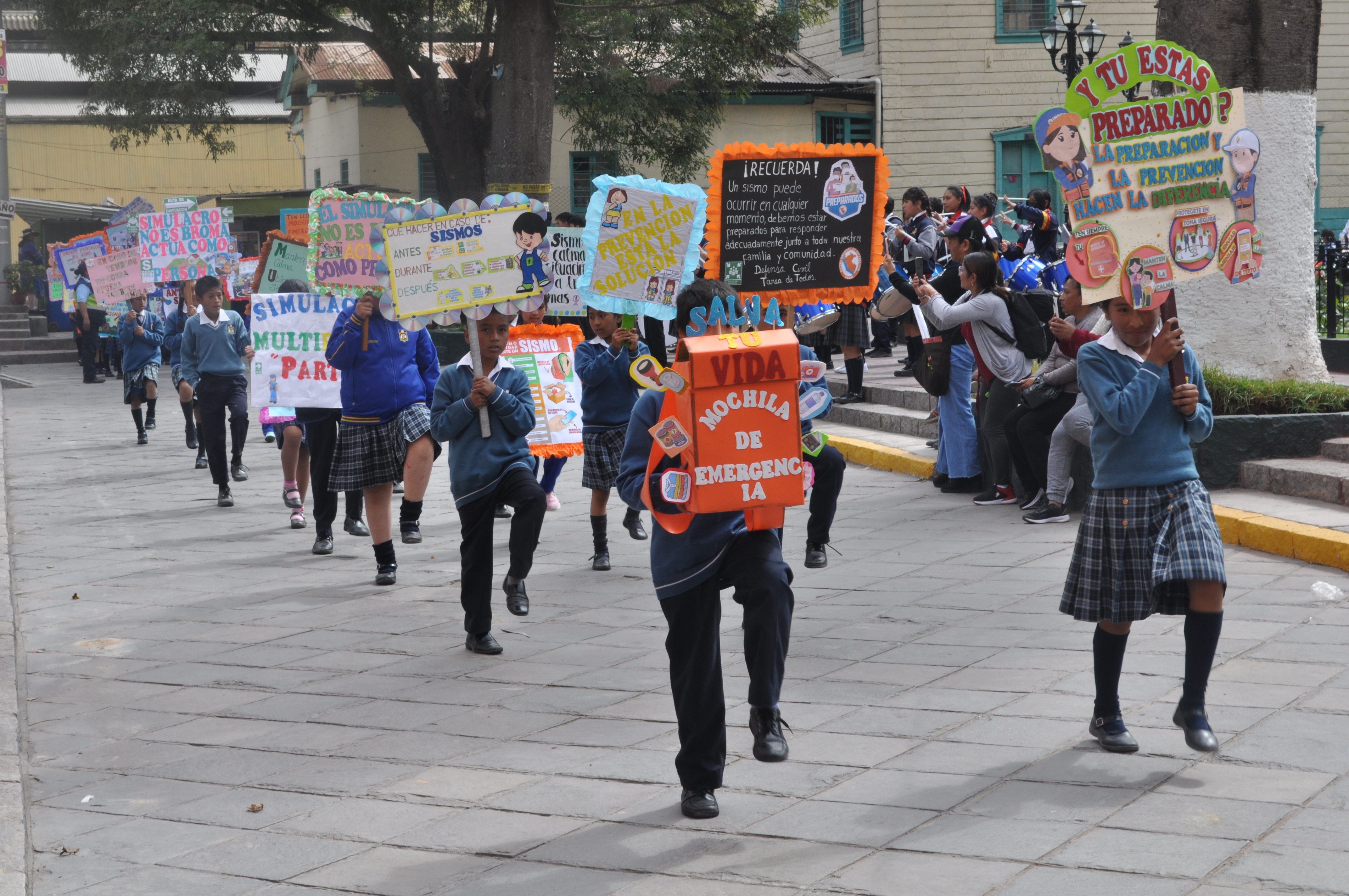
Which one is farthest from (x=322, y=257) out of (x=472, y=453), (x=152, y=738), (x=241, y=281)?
(x=241, y=281)

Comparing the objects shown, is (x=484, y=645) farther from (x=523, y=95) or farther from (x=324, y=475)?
(x=523, y=95)

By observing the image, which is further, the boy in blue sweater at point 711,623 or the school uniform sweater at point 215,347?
the school uniform sweater at point 215,347

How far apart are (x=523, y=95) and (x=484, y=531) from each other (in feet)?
43.0

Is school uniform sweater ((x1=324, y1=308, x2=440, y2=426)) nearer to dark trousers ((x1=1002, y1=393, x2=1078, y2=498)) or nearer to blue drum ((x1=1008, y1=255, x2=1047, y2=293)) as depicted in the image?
dark trousers ((x1=1002, y1=393, x2=1078, y2=498))

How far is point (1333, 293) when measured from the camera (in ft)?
45.4

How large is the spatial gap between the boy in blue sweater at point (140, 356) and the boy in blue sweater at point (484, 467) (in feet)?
34.6

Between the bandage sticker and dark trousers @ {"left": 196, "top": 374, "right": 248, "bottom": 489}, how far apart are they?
8.24 metres

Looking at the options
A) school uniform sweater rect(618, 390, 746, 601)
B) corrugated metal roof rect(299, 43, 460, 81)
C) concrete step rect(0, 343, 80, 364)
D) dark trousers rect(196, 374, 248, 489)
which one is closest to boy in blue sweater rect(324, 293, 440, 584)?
dark trousers rect(196, 374, 248, 489)

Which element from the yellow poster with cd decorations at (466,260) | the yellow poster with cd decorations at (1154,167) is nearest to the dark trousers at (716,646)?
the yellow poster with cd decorations at (1154,167)

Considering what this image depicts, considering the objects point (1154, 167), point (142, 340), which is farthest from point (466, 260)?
point (142, 340)

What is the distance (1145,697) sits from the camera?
18.0 feet

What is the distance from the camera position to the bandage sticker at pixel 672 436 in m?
4.24

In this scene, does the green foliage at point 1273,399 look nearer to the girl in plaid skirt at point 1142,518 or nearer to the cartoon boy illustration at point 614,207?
the cartoon boy illustration at point 614,207

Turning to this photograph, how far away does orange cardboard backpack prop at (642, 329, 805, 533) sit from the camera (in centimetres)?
425
